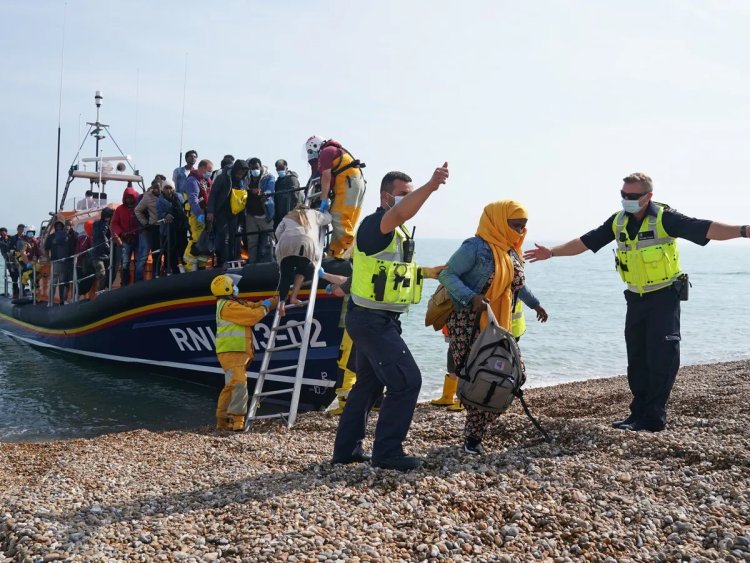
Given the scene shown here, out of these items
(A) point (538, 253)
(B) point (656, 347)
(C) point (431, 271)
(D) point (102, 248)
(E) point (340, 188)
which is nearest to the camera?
(C) point (431, 271)

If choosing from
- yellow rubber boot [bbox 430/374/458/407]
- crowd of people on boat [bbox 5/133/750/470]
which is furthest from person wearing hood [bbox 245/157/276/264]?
yellow rubber boot [bbox 430/374/458/407]

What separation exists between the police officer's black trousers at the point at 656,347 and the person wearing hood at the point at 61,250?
29.4 ft

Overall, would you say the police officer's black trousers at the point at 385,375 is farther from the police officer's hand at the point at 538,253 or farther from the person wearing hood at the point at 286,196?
the person wearing hood at the point at 286,196

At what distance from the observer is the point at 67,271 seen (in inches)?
458

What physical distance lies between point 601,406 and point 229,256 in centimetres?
423

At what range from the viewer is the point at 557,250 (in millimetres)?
5262

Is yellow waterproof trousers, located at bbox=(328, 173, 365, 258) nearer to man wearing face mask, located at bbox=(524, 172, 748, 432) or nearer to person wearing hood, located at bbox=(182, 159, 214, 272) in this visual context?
person wearing hood, located at bbox=(182, 159, 214, 272)

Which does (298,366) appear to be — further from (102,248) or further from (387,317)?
(102,248)

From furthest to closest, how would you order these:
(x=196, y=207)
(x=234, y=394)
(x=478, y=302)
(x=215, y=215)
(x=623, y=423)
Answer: (x=196, y=207), (x=215, y=215), (x=234, y=394), (x=623, y=423), (x=478, y=302)

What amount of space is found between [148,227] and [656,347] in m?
6.61

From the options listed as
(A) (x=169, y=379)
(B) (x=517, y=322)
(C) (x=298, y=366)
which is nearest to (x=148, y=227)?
(A) (x=169, y=379)

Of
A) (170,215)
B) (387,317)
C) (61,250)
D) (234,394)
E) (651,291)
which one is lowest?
(234,394)

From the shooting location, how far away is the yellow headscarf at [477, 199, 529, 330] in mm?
4223

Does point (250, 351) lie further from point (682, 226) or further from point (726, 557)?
point (726, 557)
